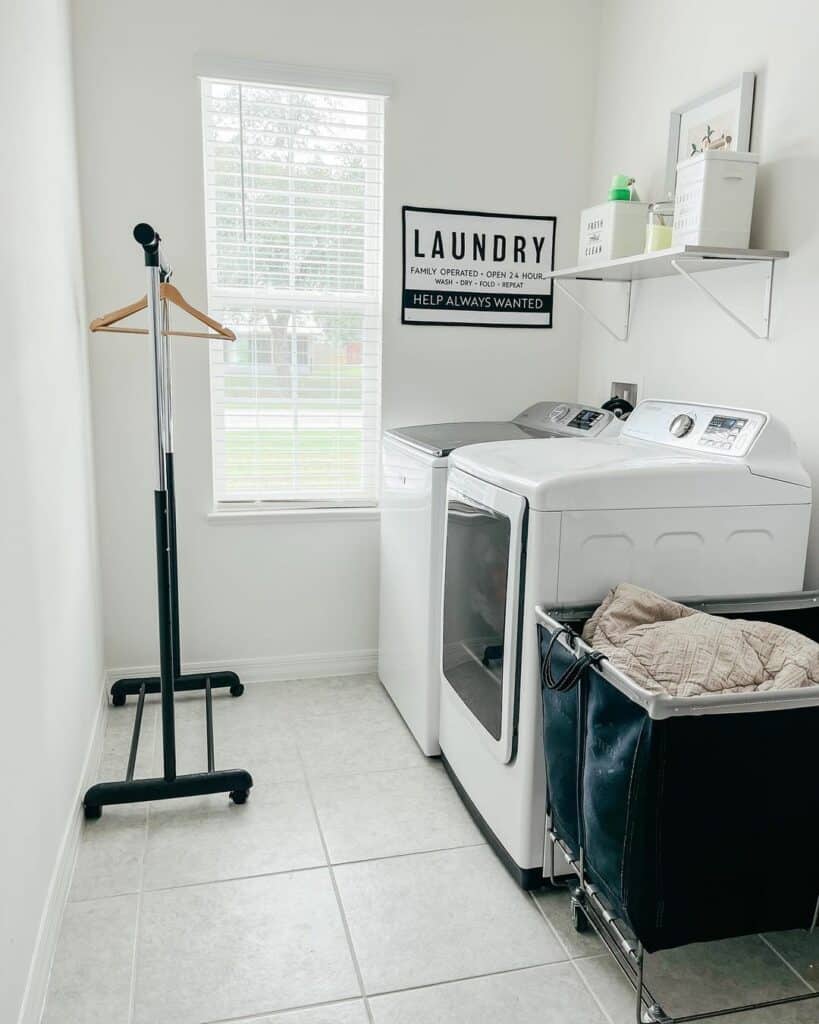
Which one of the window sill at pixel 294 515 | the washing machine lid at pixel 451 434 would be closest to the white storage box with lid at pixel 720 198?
the washing machine lid at pixel 451 434

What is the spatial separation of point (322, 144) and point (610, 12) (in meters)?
1.17

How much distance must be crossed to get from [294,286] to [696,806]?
2.26 metres

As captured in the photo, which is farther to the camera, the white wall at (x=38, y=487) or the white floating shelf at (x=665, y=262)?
the white floating shelf at (x=665, y=262)

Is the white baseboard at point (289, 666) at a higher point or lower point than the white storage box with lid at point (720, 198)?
lower

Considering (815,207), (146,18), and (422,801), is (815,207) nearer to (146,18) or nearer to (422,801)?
(422,801)

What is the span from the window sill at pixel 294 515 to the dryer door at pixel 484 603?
84 cm

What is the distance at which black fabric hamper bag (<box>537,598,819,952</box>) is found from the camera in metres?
1.32

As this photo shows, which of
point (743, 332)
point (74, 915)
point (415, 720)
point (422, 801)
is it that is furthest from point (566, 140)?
point (74, 915)

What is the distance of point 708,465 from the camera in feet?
6.15

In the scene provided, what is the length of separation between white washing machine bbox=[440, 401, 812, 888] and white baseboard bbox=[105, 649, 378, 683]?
1158mm

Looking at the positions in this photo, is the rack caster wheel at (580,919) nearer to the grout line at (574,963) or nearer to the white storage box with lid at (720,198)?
the grout line at (574,963)

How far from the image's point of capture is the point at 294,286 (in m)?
2.97


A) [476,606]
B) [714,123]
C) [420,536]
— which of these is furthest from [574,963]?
[714,123]

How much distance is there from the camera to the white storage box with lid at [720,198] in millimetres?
2078
